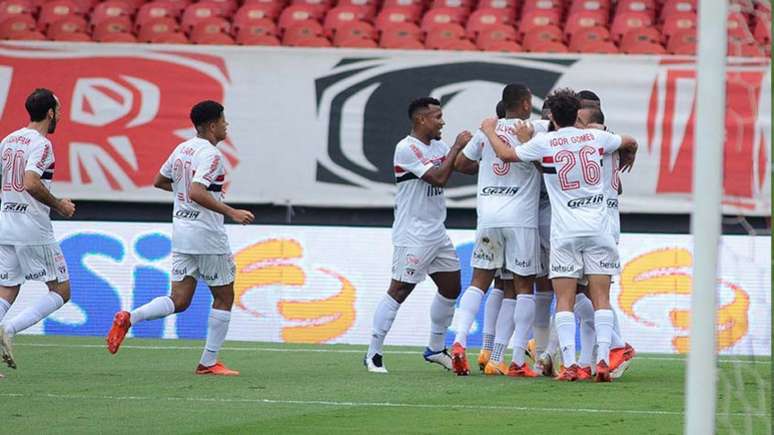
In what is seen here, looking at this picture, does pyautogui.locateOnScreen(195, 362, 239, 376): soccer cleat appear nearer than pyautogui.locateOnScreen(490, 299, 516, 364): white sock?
Yes

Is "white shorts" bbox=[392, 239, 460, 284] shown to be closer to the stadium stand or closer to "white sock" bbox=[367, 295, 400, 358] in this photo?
"white sock" bbox=[367, 295, 400, 358]

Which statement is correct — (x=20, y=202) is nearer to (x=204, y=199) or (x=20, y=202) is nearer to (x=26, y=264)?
(x=26, y=264)

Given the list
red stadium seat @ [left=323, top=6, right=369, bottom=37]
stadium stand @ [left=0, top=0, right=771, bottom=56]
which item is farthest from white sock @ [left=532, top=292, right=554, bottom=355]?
red stadium seat @ [left=323, top=6, right=369, bottom=37]

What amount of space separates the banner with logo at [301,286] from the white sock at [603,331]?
13.1 ft

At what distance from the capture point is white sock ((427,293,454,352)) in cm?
1061

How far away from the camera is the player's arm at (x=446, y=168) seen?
10234 millimetres

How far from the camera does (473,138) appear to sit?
404 inches

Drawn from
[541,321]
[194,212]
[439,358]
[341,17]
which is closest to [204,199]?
[194,212]

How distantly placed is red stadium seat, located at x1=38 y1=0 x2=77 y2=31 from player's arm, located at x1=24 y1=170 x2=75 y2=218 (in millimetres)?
8606

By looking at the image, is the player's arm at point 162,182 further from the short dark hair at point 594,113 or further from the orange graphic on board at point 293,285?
the orange graphic on board at point 293,285

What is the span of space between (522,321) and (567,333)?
1.93 ft

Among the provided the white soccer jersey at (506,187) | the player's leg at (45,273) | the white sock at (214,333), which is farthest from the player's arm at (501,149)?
the player's leg at (45,273)

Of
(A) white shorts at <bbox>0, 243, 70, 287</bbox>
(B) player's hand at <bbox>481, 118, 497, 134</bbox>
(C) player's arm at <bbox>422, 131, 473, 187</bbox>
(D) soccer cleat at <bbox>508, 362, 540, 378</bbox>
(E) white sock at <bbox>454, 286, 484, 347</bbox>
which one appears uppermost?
(B) player's hand at <bbox>481, 118, 497, 134</bbox>

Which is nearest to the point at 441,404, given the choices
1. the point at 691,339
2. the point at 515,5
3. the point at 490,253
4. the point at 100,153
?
the point at 490,253
